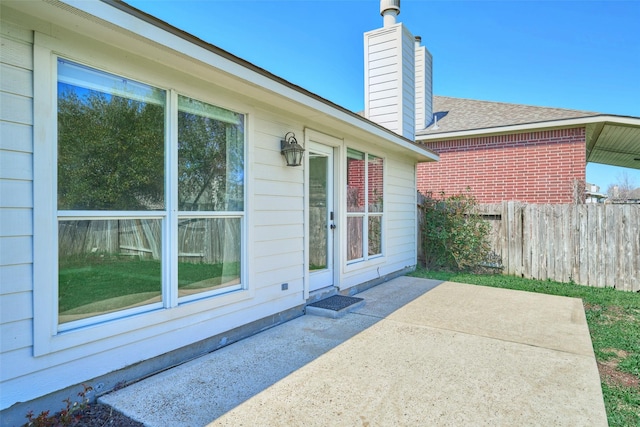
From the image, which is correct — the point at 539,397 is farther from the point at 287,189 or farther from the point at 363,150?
the point at 363,150

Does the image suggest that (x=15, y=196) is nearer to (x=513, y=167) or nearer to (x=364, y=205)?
(x=364, y=205)

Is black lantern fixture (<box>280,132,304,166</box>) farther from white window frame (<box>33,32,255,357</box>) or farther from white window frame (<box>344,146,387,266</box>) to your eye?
white window frame (<box>33,32,255,357</box>)

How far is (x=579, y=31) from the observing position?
967 centimetres

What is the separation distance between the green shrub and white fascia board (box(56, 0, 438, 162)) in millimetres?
3307

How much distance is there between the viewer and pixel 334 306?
4.59 m

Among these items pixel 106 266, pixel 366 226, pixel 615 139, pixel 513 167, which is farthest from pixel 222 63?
pixel 615 139

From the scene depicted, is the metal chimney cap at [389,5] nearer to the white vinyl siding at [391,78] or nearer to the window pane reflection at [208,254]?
the white vinyl siding at [391,78]

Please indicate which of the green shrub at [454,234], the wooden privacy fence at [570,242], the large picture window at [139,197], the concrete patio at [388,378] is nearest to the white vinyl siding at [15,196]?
the large picture window at [139,197]

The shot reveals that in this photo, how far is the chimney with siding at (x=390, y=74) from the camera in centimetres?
724

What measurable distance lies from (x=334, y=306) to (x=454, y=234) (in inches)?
164

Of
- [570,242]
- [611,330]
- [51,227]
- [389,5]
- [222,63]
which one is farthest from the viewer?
[389,5]

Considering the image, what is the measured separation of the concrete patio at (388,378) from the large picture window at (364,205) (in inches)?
63.5

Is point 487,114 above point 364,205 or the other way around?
above

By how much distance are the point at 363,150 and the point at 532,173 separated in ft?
17.3
